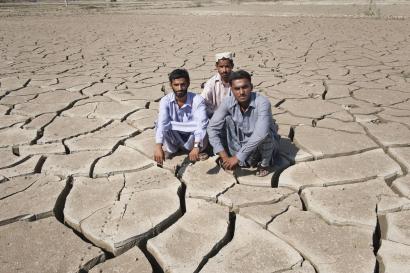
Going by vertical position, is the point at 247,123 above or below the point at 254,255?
above

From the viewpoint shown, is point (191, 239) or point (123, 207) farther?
point (123, 207)

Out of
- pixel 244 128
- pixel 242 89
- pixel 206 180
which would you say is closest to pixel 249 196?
pixel 206 180

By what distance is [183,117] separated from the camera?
240 cm

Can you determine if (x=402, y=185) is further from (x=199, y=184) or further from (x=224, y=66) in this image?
(x=224, y=66)

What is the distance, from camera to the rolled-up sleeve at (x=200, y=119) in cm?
228

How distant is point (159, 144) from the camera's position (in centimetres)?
227

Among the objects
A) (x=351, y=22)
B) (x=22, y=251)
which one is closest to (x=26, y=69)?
(x=22, y=251)

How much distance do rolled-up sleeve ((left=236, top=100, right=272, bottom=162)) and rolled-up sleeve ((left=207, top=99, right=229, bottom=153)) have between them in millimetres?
139

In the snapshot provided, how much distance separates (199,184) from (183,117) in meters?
0.48

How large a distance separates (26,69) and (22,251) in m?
4.13

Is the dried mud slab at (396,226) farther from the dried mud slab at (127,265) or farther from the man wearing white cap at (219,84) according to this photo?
the man wearing white cap at (219,84)

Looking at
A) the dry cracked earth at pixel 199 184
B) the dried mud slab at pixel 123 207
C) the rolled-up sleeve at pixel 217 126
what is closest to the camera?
the dry cracked earth at pixel 199 184

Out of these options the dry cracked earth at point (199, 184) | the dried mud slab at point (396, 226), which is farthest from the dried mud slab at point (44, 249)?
the dried mud slab at point (396, 226)

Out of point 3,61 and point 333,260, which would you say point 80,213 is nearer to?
point 333,260
